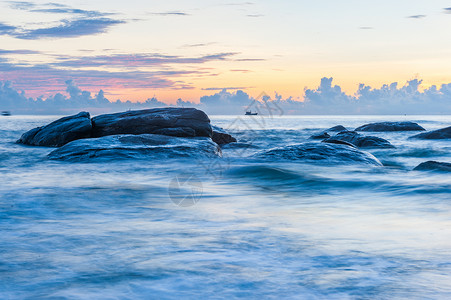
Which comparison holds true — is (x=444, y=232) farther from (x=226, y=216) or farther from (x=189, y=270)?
(x=189, y=270)

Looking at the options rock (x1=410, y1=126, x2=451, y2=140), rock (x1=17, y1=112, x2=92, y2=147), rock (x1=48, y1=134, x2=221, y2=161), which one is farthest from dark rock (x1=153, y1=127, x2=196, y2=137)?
rock (x1=410, y1=126, x2=451, y2=140)

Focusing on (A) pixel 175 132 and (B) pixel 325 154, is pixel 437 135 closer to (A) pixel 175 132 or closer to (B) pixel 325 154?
(B) pixel 325 154

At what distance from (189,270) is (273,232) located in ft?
6.18

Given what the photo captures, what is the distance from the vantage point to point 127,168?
13148 mm

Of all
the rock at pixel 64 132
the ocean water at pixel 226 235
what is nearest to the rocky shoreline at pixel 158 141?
A: the rock at pixel 64 132

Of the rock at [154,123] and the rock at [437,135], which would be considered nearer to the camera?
the rock at [154,123]

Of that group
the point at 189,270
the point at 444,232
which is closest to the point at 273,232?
the point at 189,270

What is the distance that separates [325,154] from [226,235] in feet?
27.6

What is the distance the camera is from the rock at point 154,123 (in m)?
17.8

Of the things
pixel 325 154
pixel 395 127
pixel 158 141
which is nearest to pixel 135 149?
pixel 158 141

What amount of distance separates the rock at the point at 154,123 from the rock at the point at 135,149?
5.75 ft

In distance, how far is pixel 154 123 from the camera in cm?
1789

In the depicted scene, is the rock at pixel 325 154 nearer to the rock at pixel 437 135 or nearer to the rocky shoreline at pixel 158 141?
the rocky shoreline at pixel 158 141

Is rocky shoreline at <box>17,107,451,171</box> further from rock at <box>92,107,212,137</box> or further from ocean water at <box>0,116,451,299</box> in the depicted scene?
ocean water at <box>0,116,451,299</box>
